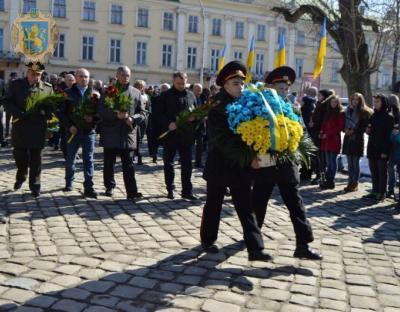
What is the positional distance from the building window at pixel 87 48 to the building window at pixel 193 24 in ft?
33.7

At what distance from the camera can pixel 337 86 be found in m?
61.8

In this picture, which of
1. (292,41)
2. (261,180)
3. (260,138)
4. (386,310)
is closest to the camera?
(386,310)

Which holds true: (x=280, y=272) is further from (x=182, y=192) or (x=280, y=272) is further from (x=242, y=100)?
(x=182, y=192)

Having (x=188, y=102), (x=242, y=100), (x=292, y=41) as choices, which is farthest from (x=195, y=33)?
(x=242, y=100)

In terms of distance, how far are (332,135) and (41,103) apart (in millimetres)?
5516

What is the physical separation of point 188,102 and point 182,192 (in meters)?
1.46

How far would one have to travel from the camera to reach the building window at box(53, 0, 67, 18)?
48344 mm

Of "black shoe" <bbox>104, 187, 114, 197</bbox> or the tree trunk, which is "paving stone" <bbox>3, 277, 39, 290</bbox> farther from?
the tree trunk

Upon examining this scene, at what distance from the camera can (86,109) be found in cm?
824

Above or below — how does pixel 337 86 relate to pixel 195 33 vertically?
below

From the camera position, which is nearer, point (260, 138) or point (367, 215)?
point (260, 138)

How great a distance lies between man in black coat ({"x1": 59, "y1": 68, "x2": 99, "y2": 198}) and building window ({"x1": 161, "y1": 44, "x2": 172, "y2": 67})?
45128mm

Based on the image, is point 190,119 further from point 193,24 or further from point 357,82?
point 193,24

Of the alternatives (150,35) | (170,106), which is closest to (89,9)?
(150,35)
